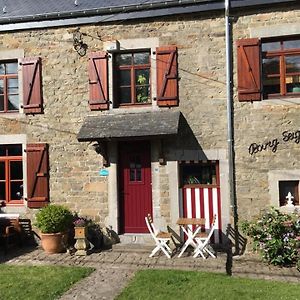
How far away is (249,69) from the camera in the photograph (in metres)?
8.77

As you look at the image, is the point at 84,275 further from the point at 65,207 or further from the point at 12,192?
the point at 12,192

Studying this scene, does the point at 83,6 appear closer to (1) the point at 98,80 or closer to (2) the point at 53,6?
(2) the point at 53,6

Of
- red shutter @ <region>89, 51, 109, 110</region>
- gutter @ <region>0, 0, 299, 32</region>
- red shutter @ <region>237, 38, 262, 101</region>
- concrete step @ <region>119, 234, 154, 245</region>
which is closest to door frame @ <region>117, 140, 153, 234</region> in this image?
concrete step @ <region>119, 234, 154, 245</region>

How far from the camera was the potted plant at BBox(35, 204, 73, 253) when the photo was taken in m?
8.83

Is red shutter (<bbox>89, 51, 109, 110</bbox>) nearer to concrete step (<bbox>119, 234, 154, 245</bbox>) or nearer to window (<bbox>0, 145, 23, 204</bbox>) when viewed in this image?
window (<bbox>0, 145, 23, 204</bbox>)

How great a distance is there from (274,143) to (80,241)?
4646 millimetres

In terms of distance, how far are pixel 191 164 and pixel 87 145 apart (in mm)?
2469

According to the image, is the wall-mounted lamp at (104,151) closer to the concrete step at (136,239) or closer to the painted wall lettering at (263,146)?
the concrete step at (136,239)

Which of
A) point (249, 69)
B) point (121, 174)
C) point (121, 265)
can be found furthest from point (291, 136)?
point (121, 265)

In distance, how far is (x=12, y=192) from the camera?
397 inches

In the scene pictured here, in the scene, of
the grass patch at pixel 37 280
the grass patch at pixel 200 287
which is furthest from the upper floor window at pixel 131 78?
the grass patch at pixel 200 287

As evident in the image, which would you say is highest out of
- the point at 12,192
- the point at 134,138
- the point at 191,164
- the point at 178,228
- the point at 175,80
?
the point at 175,80

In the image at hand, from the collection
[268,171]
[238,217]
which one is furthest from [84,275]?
[268,171]

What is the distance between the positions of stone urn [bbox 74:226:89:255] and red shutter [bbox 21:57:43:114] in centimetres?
306
